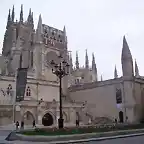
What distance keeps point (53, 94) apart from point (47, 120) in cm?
865

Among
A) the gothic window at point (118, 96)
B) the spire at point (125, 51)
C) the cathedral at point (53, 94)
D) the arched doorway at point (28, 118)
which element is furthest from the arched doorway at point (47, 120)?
the spire at point (125, 51)

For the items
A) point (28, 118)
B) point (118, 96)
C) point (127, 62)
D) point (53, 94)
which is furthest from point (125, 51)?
point (28, 118)

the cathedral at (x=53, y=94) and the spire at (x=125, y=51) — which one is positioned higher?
the spire at (x=125, y=51)

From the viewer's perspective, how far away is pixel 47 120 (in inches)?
1688

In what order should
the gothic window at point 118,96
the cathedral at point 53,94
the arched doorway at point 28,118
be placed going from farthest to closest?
the gothic window at point 118,96, the cathedral at point 53,94, the arched doorway at point 28,118

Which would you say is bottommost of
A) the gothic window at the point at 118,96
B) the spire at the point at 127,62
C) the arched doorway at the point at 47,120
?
the arched doorway at the point at 47,120

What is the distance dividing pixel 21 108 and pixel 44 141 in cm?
2547

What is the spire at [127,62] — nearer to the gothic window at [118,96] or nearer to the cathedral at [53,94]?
the cathedral at [53,94]

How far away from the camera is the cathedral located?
1626 inches

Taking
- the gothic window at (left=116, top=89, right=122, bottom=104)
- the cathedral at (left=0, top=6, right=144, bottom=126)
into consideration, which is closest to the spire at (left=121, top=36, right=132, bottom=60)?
the cathedral at (left=0, top=6, right=144, bottom=126)

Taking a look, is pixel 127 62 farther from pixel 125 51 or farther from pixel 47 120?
pixel 47 120

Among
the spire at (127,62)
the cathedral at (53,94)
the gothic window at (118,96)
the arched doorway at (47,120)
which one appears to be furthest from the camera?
the spire at (127,62)

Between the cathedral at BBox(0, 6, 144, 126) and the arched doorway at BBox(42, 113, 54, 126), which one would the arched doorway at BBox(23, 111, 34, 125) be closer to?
the cathedral at BBox(0, 6, 144, 126)

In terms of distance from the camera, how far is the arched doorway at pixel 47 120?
4249 cm
